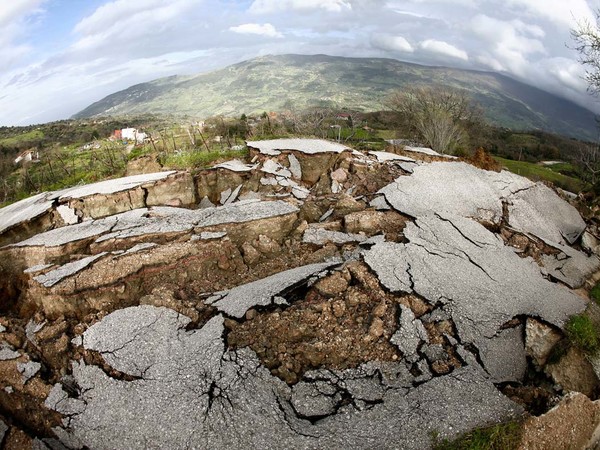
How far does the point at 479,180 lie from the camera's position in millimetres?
9156

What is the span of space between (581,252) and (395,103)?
32391 mm

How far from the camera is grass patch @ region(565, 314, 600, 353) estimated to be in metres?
4.63

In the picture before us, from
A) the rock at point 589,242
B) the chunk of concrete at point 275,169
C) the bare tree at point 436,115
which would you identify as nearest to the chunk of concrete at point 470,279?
the rock at point 589,242

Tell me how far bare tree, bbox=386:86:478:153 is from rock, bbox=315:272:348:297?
20.2 meters

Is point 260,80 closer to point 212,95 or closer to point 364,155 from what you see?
point 212,95

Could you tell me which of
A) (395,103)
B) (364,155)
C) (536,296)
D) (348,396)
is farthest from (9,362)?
(395,103)

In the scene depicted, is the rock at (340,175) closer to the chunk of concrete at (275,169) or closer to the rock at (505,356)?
the chunk of concrete at (275,169)

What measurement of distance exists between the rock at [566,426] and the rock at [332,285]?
2605mm

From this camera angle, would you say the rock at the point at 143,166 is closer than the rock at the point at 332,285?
No

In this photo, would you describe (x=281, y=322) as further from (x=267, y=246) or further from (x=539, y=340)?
(x=539, y=340)

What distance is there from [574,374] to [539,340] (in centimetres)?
55

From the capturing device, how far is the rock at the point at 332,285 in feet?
17.0

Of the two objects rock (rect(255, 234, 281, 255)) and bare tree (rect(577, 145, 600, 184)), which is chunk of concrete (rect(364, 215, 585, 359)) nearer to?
rock (rect(255, 234, 281, 255))

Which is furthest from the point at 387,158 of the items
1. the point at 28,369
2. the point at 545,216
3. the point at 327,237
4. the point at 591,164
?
the point at 591,164
